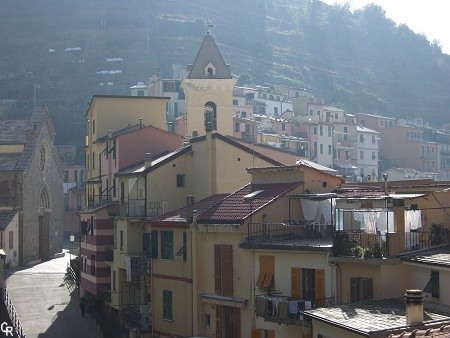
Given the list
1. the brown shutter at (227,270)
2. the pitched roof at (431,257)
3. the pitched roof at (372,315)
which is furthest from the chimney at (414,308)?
the brown shutter at (227,270)

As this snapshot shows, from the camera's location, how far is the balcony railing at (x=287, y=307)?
97.0ft

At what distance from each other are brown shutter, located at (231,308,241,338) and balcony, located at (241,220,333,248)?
8.14 feet

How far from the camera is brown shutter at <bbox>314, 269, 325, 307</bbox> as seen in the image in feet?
98.3

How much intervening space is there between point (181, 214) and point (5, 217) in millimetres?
34972

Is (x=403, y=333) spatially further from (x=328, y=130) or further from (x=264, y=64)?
(x=264, y=64)

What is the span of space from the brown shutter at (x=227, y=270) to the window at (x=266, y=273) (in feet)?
6.64

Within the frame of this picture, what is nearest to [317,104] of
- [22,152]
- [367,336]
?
[22,152]

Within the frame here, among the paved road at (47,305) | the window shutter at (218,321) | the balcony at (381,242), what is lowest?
the paved road at (47,305)

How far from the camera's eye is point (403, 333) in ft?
72.5

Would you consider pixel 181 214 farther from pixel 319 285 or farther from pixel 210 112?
pixel 210 112

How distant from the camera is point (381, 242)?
1134 inches

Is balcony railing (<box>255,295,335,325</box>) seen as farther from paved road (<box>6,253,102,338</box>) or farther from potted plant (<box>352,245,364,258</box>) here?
paved road (<box>6,253,102,338</box>)

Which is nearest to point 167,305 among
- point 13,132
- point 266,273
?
point 266,273

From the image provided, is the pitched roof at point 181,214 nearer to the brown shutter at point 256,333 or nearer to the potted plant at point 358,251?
the brown shutter at point 256,333
